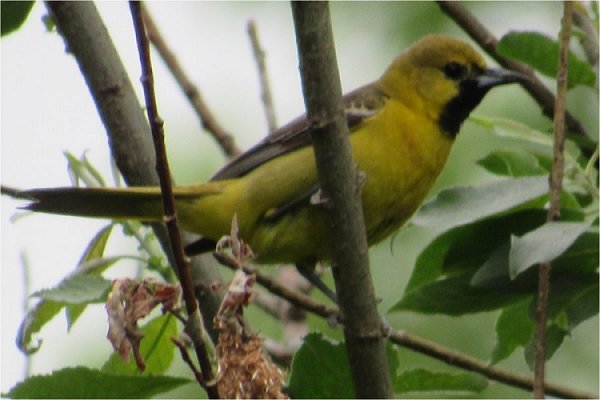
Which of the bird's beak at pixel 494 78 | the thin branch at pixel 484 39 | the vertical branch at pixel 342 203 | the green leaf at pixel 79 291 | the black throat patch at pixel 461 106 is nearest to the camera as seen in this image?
the vertical branch at pixel 342 203

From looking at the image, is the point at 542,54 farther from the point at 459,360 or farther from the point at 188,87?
the point at 188,87

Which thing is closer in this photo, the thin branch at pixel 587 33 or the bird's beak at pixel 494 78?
the thin branch at pixel 587 33

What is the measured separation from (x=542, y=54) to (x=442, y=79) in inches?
50.5

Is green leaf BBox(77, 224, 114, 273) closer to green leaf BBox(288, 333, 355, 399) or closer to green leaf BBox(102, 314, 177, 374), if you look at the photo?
green leaf BBox(102, 314, 177, 374)

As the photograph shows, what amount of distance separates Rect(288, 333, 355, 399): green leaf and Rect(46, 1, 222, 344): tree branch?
1.56 ft

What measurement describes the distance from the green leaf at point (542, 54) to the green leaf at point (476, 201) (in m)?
0.48

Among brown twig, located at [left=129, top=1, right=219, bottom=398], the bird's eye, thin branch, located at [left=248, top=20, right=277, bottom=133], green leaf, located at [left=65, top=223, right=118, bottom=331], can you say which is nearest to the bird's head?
the bird's eye

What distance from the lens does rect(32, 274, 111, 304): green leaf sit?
2.48 m

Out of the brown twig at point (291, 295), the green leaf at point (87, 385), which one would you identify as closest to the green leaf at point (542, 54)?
the brown twig at point (291, 295)

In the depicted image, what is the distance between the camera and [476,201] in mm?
2736

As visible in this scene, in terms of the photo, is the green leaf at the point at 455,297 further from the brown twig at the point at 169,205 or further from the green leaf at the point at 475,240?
the brown twig at the point at 169,205

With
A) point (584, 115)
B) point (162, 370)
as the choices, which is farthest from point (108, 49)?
point (584, 115)

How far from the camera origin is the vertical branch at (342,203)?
217 centimetres

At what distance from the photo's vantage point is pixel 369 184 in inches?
145
